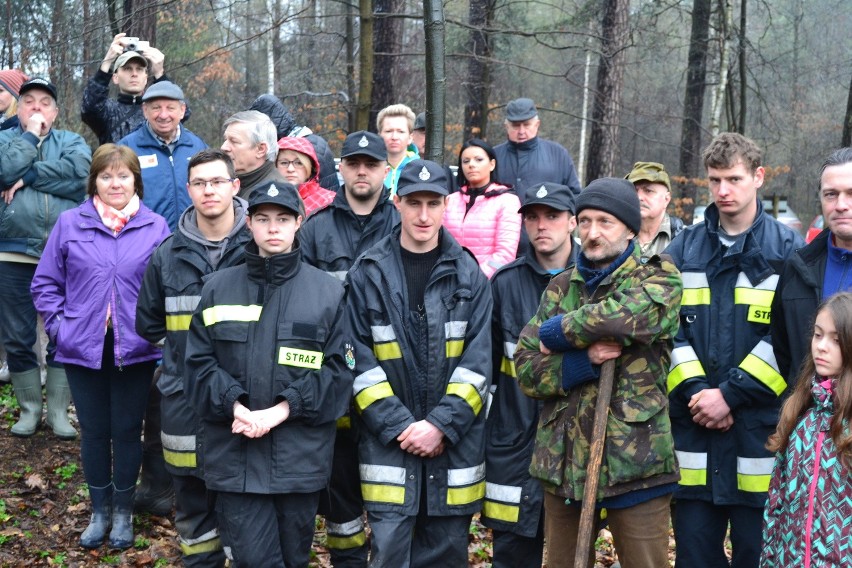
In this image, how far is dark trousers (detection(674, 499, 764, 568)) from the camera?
4668 millimetres

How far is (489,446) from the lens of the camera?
189 inches

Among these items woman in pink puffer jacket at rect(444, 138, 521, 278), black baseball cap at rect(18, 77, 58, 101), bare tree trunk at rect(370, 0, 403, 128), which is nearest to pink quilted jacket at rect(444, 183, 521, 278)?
woman in pink puffer jacket at rect(444, 138, 521, 278)

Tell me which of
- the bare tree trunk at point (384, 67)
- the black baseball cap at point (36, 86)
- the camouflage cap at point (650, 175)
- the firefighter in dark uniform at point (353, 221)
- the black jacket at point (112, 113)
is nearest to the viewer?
the firefighter in dark uniform at point (353, 221)

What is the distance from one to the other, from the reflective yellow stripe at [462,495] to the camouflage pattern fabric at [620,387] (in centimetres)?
57

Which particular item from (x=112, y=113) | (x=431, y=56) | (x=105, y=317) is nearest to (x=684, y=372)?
(x=431, y=56)

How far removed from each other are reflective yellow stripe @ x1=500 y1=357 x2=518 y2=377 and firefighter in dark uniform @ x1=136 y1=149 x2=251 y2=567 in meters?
1.62

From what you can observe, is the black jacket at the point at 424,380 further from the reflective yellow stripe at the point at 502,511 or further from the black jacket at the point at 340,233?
the black jacket at the point at 340,233

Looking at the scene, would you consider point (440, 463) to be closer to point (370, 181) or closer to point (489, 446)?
point (489, 446)

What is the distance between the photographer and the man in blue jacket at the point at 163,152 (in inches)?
254

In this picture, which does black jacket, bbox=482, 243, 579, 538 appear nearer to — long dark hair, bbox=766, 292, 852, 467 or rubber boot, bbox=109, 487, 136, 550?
long dark hair, bbox=766, 292, 852, 467

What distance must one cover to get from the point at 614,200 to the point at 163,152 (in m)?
3.72

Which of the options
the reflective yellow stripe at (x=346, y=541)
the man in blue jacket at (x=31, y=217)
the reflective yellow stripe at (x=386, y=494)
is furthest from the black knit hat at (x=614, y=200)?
the man in blue jacket at (x=31, y=217)

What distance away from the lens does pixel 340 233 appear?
5.48 metres

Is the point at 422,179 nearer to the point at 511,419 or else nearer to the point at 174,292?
the point at 511,419
